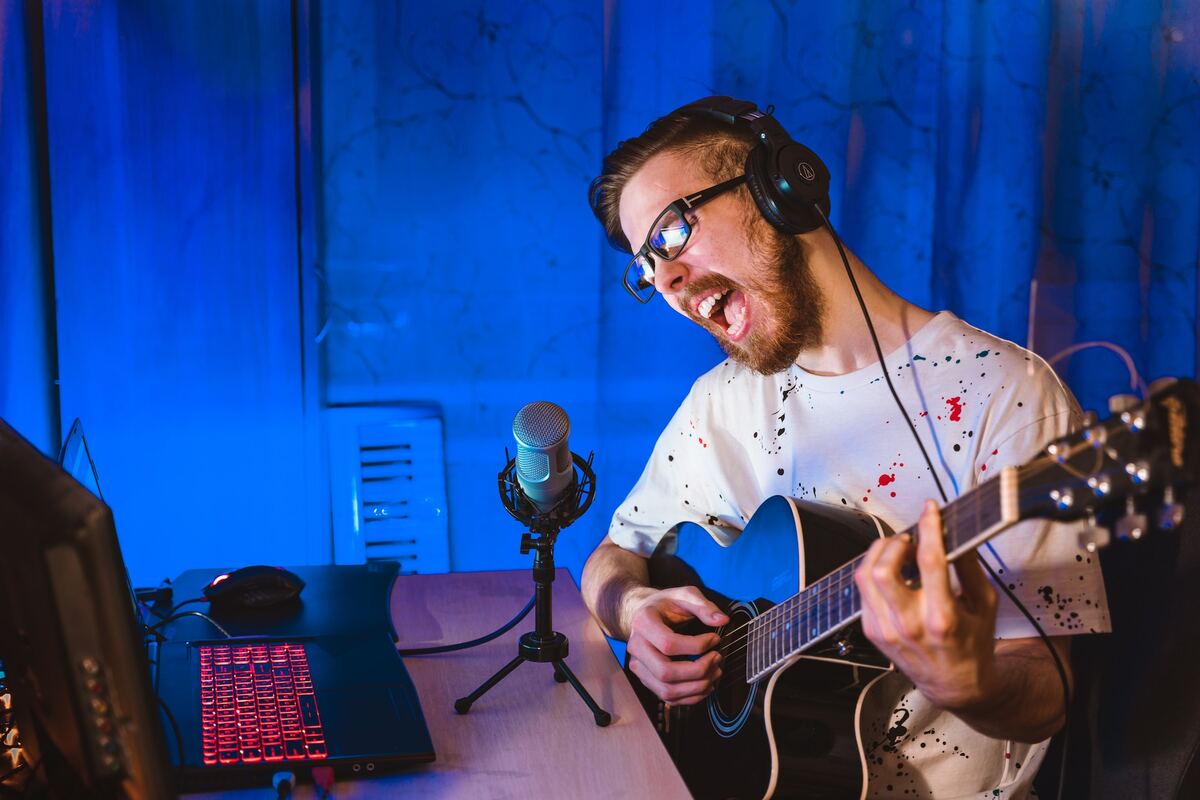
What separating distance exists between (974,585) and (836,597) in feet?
0.63

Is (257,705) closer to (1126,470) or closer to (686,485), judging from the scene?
(686,485)

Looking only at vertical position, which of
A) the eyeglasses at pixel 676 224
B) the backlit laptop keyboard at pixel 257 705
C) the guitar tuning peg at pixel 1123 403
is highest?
the eyeglasses at pixel 676 224

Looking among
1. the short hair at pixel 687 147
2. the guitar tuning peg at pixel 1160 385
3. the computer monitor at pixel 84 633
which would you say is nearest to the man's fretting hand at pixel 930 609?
the guitar tuning peg at pixel 1160 385

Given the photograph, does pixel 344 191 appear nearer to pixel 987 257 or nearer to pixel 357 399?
pixel 357 399

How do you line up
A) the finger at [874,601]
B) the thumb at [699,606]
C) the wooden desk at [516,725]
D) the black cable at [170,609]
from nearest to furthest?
the finger at [874,601] → the wooden desk at [516,725] → the thumb at [699,606] → the black cable at [170,609]

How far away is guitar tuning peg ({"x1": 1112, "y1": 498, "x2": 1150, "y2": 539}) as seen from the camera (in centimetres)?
79

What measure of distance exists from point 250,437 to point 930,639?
1.94 meters

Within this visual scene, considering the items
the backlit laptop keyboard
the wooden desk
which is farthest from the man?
the backlit laptop keyboard

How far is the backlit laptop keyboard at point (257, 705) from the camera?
110 centimetres

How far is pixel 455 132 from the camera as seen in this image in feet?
8.39

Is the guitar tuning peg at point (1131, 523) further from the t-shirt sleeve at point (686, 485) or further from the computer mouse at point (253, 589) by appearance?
the computer mouse at point (253, 589)

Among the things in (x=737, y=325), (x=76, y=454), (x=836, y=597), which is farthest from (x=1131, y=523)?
(x=76, y=454)

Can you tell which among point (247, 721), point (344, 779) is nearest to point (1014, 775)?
point (344, 779)

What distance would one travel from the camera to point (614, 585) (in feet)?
5.58
